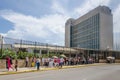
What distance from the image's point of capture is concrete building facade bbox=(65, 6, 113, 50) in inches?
5707

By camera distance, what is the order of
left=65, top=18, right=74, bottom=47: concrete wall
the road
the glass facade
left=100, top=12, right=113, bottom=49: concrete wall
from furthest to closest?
left=65, top=18, right=74, bottom=47: concrete wall → the glass facade → left=100, top=12, right=113, bottom=49: concrete wall → the road

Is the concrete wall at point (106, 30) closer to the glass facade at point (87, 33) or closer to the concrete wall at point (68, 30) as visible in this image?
the glass facade at point (87, 33)

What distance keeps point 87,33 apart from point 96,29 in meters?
10.9

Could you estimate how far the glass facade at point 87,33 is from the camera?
14850 centimetres

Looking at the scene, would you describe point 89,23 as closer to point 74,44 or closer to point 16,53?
point 74,44

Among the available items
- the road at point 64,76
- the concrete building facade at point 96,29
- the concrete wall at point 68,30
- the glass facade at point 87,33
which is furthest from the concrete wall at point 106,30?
the road at point 64,76

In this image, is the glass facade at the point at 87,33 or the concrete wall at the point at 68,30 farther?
the concrete wall at the point at 68,30

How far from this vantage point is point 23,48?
4281cm

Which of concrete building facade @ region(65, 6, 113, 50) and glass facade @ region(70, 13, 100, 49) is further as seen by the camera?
glass facade @ region(70, 13, 100, 49)

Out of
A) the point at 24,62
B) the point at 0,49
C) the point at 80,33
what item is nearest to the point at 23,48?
the point at 24,62

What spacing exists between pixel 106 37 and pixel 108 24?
7.56 meters

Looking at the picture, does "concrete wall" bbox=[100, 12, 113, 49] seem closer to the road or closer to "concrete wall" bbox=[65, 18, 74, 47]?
"concrete wall" bbox=[65, 18, 74, 47]

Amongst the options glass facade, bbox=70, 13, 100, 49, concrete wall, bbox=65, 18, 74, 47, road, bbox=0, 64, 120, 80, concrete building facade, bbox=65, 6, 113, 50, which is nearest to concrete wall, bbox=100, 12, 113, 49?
concrete building facade, bbox=65, 6, 113, 50

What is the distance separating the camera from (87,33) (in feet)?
521
